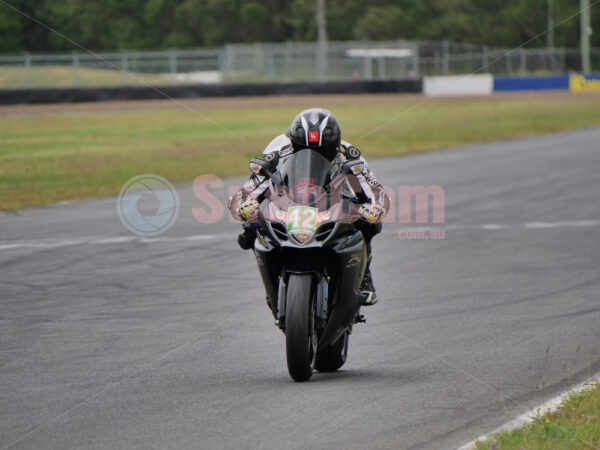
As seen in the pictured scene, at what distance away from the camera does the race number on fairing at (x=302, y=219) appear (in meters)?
5.70

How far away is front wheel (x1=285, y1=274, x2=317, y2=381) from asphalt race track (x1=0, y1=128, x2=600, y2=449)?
0.21m

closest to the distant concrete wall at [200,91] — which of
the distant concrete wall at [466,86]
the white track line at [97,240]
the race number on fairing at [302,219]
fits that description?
the distant concrete wall at [466,86]

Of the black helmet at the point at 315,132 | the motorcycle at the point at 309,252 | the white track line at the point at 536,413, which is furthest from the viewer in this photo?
the black helmet at the point at 315,132

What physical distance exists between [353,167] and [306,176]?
1.49ft

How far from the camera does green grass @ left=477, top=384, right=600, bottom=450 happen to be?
459cm

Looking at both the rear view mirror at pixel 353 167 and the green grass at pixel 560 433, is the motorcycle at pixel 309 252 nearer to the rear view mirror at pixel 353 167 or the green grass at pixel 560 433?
the rear view mirror at pixel 353 167

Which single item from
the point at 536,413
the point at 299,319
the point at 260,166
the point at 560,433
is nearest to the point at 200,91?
the point at 260,166

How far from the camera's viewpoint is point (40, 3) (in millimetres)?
87875

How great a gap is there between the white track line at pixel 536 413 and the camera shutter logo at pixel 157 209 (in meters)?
Answer: 8.01

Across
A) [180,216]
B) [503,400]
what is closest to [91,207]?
[180,216]

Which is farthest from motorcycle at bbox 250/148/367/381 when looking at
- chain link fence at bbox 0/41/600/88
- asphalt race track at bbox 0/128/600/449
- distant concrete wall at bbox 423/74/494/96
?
chain link fence at bbox 0/41/600/88

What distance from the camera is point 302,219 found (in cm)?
571

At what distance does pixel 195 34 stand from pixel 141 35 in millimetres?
4839

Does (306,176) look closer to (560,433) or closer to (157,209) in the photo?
(560,433)
